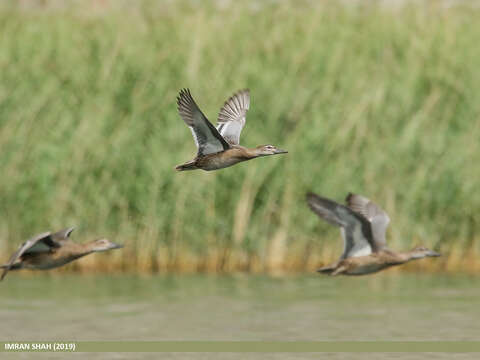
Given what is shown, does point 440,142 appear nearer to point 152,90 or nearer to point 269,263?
point 269,263

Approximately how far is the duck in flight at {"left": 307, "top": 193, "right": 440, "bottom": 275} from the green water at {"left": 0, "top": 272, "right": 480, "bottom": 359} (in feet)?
2.65

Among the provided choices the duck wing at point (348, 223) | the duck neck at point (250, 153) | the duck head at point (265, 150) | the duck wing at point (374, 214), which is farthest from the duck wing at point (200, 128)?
the duck wing at point (374, 214)

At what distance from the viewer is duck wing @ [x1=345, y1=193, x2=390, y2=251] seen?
465 inches

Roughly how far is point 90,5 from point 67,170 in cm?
461

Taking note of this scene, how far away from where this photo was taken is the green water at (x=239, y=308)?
40.4 feet

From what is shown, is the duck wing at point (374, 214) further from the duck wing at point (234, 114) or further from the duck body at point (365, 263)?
the duck wing at point (234, 114)

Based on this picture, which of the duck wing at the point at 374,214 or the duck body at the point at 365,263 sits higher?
the duck wing at the point at 374,214

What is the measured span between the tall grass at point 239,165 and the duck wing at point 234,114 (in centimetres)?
318

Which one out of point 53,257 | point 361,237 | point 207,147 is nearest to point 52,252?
point 53,257

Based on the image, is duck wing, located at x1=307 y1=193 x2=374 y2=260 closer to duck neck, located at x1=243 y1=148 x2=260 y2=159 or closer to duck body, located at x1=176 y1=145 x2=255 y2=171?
duck neck, located at x1=243 y1=148 x2=260 y2=159

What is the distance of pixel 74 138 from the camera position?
15.3 m

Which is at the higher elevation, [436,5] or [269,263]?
[436,5]

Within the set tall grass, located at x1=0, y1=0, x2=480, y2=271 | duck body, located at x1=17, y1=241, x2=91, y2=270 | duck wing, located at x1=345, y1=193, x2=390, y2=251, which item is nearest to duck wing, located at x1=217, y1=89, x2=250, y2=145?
duck wing, located at x1=345, y1=193, x2=390, y2=251

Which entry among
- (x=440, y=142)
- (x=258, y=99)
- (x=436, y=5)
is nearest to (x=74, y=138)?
(x=258, y=99)
